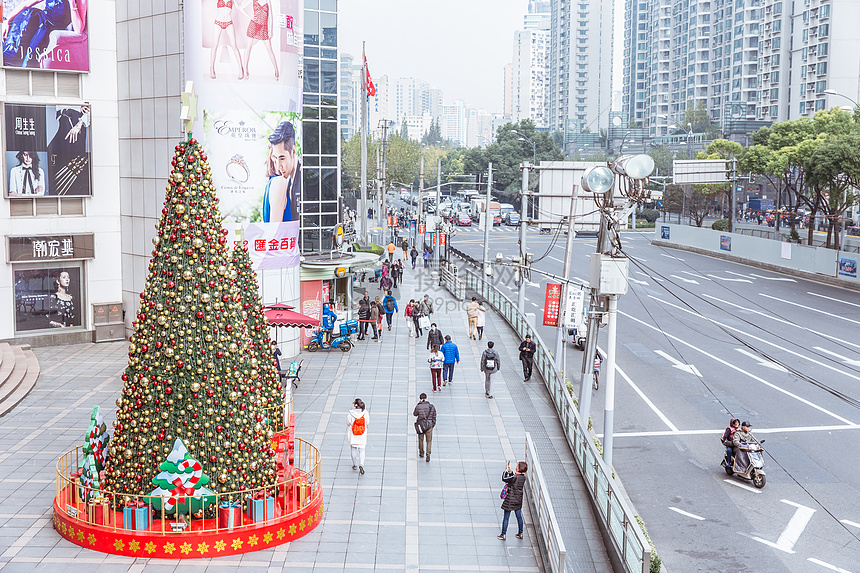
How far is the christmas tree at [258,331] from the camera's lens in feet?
52.4

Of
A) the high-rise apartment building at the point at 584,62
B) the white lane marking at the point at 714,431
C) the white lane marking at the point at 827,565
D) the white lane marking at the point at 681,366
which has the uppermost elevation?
the high-rise apartment building at the point at 584,62

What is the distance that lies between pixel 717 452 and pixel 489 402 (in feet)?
18.6

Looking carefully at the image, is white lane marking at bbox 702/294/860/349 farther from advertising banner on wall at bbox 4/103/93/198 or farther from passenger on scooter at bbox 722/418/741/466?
advertising banner on wall at bbox 4/103/93/198

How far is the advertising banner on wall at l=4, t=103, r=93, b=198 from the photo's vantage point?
89.8 ft

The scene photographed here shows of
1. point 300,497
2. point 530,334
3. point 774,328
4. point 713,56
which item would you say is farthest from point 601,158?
point 300,497

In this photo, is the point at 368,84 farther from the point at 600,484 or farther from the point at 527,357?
the point at 600,484

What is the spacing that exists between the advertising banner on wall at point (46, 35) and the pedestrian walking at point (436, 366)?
49.2ft

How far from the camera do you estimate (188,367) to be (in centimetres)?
1296

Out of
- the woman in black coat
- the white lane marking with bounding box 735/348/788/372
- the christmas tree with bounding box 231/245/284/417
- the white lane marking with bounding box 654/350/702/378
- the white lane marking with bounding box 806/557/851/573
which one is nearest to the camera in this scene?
the woman in black coat

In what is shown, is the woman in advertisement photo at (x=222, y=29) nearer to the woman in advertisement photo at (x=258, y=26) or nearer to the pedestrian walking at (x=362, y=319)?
the woman in advertisement photo at (x=258, y=26)

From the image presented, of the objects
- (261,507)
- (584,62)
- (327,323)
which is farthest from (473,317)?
(584,62)

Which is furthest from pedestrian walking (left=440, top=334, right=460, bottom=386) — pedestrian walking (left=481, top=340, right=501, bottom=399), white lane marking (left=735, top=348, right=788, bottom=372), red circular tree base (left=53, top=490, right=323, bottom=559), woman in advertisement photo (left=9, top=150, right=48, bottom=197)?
woman in advertisement photo (left=9, top=150, right=48, bottom=197)

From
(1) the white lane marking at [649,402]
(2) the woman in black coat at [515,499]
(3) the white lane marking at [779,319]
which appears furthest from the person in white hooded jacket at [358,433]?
(3) the white lane marking at [779,319]

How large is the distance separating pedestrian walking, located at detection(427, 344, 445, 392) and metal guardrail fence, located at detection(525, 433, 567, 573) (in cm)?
730
